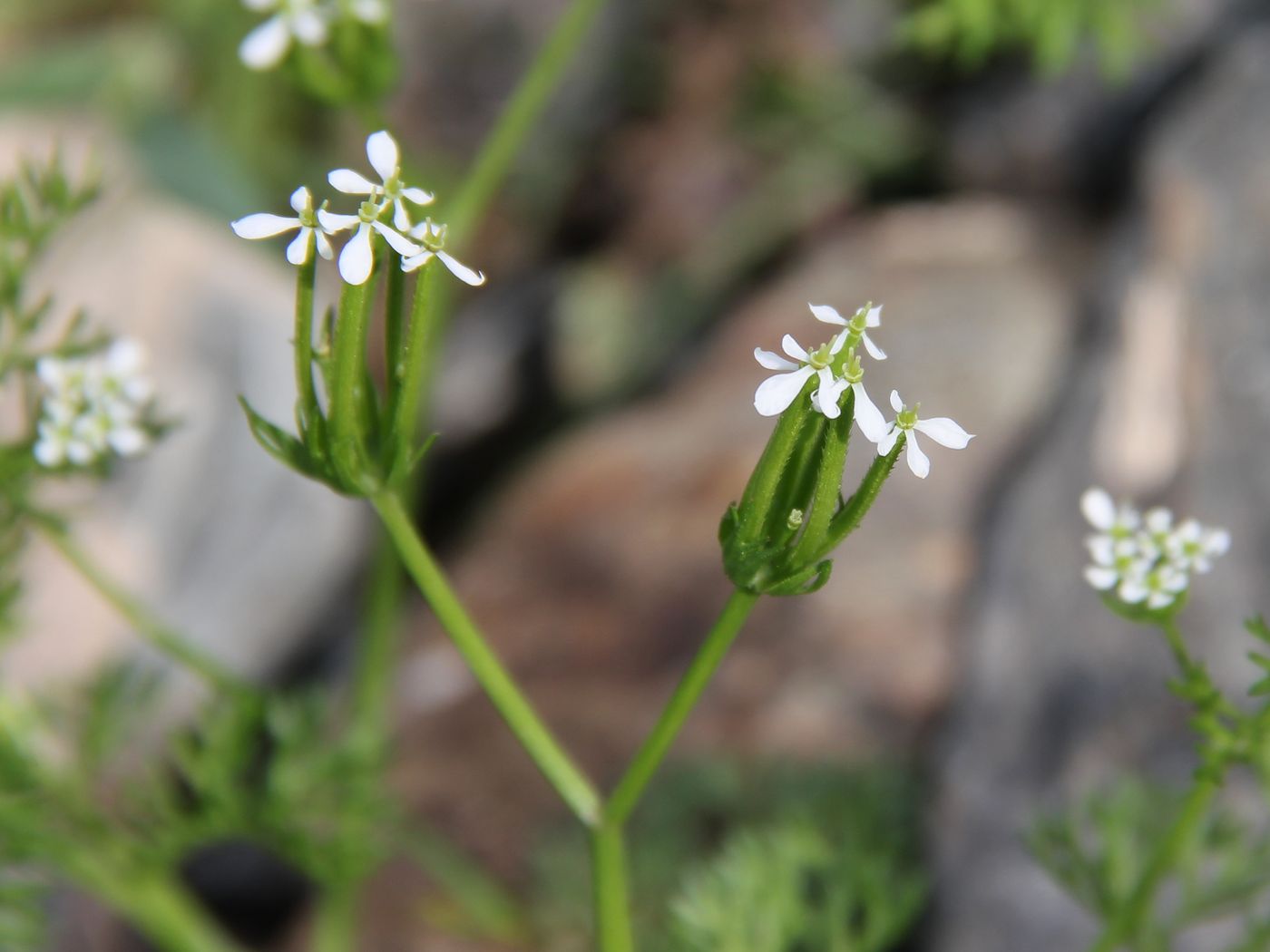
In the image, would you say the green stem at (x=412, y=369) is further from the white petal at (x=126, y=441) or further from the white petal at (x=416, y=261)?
the white petal at (x=126, y=441)

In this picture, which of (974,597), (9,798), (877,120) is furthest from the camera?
(877,120)

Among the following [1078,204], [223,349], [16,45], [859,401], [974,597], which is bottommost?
[859,401]

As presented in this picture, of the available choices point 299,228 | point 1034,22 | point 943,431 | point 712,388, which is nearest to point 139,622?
point 299,228

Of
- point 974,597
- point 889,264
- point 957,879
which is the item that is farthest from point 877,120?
point 957,879

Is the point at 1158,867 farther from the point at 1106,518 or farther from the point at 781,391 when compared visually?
the point at 781,391

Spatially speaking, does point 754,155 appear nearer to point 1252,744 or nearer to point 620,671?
point 620,671
